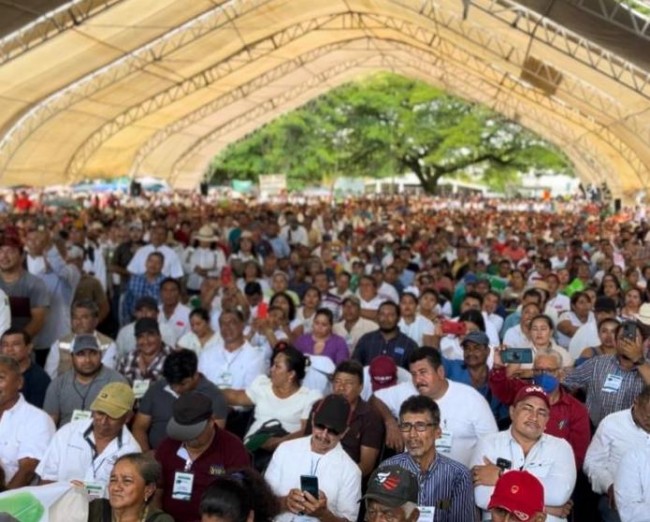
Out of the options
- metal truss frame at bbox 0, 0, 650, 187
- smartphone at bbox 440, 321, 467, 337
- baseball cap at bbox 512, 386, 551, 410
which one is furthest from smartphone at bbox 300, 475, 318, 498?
metal truss frame at bbox 0, 0, 650, 187

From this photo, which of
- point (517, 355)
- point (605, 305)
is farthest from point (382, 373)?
point (605, 305)

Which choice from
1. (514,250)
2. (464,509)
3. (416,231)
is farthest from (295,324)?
(416,231)

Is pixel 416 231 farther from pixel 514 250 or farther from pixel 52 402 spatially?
pixel 52 402

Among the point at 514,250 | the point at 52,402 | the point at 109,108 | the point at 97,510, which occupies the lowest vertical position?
the point at 97,510

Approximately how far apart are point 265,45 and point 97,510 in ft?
91.1

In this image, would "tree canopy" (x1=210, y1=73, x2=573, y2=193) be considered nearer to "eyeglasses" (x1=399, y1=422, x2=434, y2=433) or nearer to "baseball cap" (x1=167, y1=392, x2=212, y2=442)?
"eyeglasses" (x1=399, y1=422, x2=434, y2=433)

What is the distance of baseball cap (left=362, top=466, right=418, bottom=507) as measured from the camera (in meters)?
3.81

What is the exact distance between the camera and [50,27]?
20.9 meters

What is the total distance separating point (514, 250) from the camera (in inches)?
642

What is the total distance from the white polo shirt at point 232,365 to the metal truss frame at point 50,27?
522 inches

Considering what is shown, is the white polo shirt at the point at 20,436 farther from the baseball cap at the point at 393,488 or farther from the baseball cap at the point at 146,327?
the baseball cap at the point at 393,488

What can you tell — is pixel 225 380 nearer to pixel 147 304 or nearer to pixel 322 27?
pixel 147 304

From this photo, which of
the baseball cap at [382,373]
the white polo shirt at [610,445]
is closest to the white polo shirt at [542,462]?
the white polo shirt at [610,445]

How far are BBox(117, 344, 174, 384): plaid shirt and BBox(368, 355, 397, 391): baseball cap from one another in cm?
140
